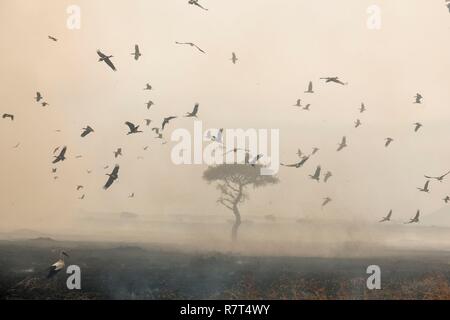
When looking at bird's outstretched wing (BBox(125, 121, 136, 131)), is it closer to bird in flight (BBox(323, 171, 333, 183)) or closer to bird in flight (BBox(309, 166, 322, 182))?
bird in flight (BBox(309, 166, 322, 182))

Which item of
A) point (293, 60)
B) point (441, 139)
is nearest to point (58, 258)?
point (293, 60)

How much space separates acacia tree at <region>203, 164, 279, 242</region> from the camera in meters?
5.26

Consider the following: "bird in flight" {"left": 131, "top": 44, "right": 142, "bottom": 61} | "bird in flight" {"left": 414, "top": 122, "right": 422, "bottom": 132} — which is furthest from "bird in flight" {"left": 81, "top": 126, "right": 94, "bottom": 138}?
"bird in flight" {"left": 414, "top": 122, "right": 422, "bottom": 132}

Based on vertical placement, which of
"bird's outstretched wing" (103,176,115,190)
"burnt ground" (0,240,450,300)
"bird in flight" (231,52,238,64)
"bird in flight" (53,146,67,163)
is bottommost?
"burnt ground" (0,240,450,300)

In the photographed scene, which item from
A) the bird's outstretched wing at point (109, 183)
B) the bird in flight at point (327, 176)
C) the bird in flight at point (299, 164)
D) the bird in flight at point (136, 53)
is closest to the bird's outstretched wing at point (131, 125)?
the bird's outstretched wing at point (109, 183)

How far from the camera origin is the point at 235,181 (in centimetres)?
525

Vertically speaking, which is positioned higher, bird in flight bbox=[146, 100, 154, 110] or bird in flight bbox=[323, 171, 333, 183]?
bird in flight bbox=[146, 100, 154, 110]

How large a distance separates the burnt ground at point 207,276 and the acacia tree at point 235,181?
0.48 metres

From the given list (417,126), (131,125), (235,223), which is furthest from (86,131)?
(417,126)

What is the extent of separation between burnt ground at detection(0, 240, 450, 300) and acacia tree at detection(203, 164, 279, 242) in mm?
484

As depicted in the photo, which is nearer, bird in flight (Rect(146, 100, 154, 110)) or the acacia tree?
the acacia tree

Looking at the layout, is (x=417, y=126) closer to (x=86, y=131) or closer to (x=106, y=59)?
(x=106, y=59)

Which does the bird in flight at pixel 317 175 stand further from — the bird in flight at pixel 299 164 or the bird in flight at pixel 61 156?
the bird in flight at pixel 61 156
